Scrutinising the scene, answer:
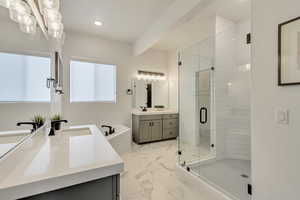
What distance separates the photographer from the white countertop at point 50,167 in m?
0.63

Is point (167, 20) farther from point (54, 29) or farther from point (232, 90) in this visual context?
point (232, 90)

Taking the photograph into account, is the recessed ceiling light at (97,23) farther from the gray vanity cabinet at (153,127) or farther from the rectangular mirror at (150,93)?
the gray vanity cabinet at (153,127)

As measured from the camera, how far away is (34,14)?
1.38 m

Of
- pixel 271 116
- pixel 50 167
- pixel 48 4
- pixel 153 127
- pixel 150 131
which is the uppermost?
pixel 48 4

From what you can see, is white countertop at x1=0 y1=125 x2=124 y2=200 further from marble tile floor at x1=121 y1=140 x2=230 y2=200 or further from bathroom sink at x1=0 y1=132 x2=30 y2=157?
marble tile floor at x1=121 y1=140 x2=230 y2=200

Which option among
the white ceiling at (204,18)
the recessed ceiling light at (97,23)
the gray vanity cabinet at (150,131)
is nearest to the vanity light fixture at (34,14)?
the recessed ceiling light at (97,23)

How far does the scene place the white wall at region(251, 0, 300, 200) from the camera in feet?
3.66

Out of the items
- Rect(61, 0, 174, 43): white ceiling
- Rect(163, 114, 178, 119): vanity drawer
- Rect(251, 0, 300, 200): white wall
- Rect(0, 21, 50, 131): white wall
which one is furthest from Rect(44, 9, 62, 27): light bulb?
Rect(163, 114, 178, 119): vanity drawer

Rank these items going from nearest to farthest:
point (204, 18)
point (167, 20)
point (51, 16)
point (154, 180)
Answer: point (51, 16) < point (154, 180) < point (167, 20) < point (204, 18)

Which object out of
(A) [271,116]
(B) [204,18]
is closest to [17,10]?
(A) [271,116]

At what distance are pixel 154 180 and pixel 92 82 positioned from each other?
2.88 metres

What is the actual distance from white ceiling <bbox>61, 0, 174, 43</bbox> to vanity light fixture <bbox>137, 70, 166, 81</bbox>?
1.21 meters

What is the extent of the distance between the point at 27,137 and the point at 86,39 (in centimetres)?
322

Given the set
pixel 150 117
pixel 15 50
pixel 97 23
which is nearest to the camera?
pixel 15 50
